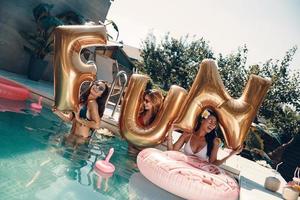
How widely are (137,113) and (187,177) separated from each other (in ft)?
5.71

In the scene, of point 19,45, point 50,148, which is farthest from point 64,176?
point 19,45

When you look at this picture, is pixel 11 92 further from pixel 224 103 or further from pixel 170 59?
pixel 170 59

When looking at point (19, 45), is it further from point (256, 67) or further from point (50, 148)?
point (256, 67)

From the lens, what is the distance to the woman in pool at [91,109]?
231 inches

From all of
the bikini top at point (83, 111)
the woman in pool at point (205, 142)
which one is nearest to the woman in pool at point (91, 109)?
the bikini top at point (83, 111)

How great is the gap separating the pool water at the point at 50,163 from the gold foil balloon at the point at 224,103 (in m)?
1.64

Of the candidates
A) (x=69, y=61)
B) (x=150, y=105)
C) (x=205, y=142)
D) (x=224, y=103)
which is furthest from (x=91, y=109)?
(x=224, y=103)

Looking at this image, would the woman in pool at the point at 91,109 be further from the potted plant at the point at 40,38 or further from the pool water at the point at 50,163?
the potted plant at the point at 40,38

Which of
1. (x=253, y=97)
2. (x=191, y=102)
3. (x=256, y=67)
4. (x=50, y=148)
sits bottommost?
(x=50, y=148)

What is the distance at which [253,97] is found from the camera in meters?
5.37

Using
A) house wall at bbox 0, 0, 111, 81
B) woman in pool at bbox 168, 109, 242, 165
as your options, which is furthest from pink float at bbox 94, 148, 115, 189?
house wall at bbox 0, 0, 111, 81

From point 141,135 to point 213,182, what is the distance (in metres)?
1.69

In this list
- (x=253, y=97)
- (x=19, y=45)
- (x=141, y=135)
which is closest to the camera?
(x=253, y=97)

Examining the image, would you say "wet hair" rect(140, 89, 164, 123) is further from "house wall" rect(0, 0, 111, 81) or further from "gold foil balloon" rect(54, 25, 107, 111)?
"house wall" rect(0, 0, 111, 81)
